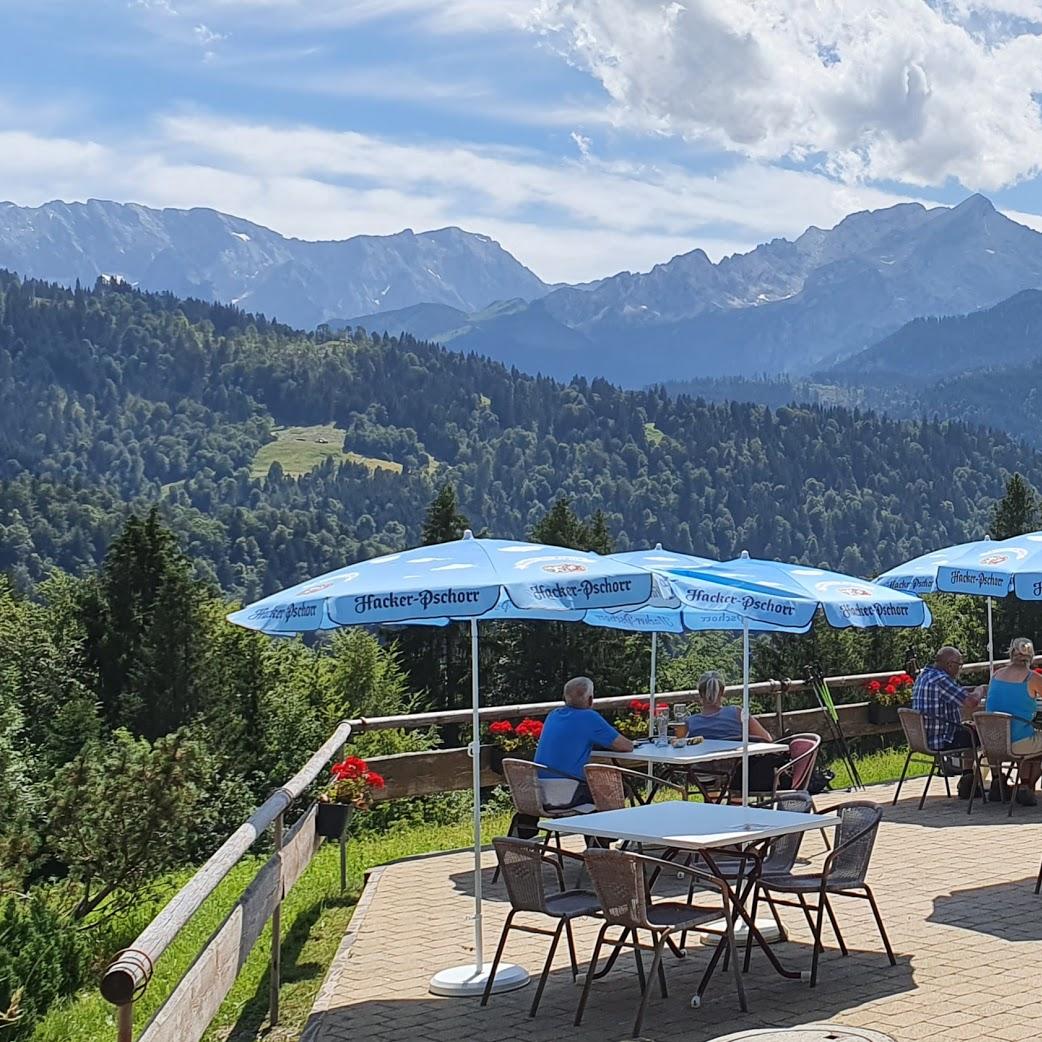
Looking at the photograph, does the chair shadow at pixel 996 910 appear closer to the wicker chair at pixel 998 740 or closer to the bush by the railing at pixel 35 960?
the wicker chair at pixel 998 740

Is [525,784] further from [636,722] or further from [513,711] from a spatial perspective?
[636,722]

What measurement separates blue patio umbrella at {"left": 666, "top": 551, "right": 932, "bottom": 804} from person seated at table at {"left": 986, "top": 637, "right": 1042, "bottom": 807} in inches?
68.9

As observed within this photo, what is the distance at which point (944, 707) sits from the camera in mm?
11664

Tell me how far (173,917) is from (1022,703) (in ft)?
27.4

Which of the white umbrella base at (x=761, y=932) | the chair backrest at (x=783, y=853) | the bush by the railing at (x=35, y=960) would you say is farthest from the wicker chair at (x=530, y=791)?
the bush by the railing at (x=35, y=960)

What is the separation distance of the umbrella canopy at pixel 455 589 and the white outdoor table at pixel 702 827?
0.97 metres

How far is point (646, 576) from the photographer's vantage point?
680cm

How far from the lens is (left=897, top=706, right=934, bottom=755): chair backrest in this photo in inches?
459

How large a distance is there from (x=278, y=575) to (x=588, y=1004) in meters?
150

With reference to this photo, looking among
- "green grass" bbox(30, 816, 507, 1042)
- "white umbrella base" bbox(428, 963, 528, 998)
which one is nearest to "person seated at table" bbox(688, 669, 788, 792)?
"green grass" bbox(30, 816, 507, 1042)

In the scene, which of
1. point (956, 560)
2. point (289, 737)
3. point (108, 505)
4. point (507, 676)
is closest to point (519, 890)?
point (956, 560)

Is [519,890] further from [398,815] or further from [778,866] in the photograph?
[398,815]

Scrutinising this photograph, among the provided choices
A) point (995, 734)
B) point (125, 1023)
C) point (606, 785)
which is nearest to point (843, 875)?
point (606, 785)

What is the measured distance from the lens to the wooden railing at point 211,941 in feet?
12.2
